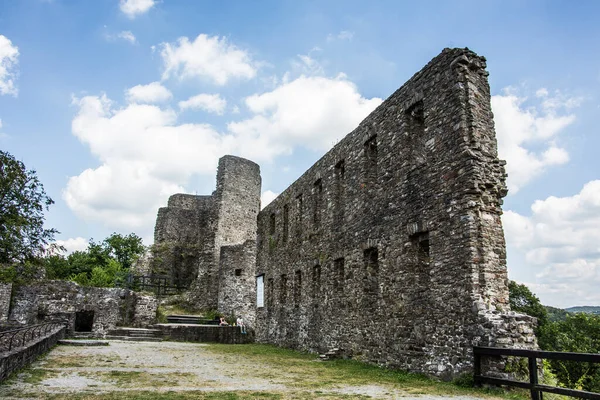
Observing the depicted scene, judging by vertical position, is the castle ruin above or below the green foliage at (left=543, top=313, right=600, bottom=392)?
above

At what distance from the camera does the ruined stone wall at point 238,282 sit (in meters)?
29.0

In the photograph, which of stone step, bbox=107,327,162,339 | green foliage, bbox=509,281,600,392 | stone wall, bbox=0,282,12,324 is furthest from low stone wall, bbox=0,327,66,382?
green foliage, bbox=509,281,600,392

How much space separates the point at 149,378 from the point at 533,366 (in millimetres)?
6713

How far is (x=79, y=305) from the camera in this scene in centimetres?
2311

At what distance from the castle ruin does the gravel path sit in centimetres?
238

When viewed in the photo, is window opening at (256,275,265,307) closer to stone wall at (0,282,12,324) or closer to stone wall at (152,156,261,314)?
stone wall at (152,156,261,314)

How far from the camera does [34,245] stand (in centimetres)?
1382

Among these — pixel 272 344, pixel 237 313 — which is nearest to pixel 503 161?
pixel 272 344

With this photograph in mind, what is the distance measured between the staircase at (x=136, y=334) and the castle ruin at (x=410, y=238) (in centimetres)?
606

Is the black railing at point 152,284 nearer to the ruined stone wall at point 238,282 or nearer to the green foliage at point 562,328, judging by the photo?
the ruined stone wall at point 238,282

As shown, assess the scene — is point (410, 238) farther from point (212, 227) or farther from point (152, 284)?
point (212, 227)

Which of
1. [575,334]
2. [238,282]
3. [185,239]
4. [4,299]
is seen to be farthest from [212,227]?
[575,334]

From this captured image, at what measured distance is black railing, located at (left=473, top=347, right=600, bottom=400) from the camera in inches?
246

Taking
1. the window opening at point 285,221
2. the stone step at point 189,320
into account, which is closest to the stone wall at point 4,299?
the stone step at point 189,320
